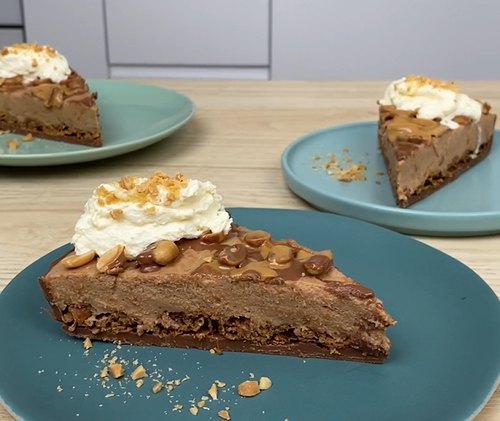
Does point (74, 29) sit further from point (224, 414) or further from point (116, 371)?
point (224, 414)

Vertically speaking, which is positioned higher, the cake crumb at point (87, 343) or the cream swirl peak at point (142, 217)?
the cream swirl peak at point (142, 217)

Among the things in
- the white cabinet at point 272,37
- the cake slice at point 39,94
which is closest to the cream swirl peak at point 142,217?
the cake slice at point 39,94

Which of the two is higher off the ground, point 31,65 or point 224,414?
point 31,65

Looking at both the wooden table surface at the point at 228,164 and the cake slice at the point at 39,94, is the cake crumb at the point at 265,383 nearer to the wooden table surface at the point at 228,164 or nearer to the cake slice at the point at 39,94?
the wooden table surface at the point at 228,164

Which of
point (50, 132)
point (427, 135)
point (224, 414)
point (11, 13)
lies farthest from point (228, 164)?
point (11, 13)

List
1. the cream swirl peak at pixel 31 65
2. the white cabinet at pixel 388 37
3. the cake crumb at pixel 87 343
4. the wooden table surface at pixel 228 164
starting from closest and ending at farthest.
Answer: the cake crumb at pixel 87 343
the wooden table surface at pixel 228 164
the cream swirl peak at pixel 31 65
the white cabinet at pixel 388 37
